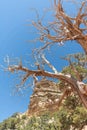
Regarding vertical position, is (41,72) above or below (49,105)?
above

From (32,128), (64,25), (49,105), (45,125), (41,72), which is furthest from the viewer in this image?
(32,128)

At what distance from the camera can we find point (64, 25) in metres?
13.8

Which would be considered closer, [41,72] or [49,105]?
[41,72]

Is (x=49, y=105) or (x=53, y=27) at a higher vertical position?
(x=53, y=27)

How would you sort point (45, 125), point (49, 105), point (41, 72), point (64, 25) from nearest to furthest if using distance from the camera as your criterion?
point (41, 72) < point (49, 105) < point (64, 25) < point (45, 125)

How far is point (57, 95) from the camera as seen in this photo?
13.2 metres

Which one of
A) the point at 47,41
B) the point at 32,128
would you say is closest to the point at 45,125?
the point at 32,128

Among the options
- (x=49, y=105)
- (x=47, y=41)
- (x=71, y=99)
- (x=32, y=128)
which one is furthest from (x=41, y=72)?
(x=32, y=128)

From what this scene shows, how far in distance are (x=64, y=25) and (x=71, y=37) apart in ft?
3.08

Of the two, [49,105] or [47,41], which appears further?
[47,41]

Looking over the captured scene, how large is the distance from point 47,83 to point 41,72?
3.48ft

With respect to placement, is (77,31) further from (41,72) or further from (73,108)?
(73,108)

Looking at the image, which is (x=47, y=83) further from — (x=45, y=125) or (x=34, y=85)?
(x=45, y=125)

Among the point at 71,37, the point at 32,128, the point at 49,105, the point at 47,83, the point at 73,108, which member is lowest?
the point at 32,128
